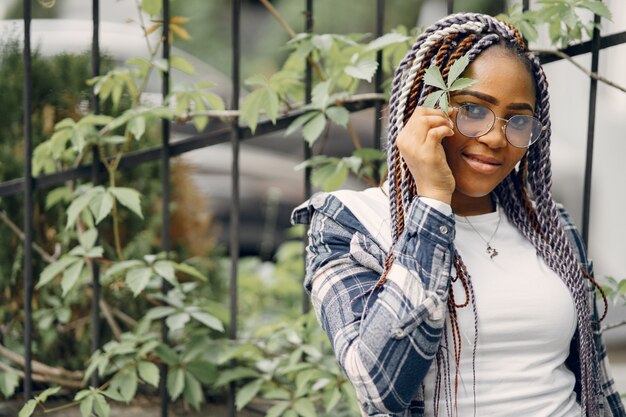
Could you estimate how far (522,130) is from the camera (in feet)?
5.58

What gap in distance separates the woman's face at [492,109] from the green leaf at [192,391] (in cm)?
111

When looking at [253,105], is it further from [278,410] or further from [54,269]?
[278,410]

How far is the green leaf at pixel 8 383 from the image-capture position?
8.25 feet

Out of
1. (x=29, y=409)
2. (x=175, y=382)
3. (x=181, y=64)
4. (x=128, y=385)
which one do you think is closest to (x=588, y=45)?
(x=181, y=64)

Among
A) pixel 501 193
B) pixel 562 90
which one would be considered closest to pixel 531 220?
pixel 501 193

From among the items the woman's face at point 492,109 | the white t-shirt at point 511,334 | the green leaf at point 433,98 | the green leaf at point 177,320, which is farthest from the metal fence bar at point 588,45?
the green leaf at point 177,320

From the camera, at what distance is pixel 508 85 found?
5.57 ft

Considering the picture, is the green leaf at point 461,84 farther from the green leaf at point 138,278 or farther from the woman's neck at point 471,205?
the green leaf at point 138,278

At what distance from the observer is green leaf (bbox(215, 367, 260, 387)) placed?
2.43 meters

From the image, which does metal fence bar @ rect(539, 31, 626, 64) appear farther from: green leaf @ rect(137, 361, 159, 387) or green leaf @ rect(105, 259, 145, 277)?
green leaf @ rect(137, 361, 159, 387)

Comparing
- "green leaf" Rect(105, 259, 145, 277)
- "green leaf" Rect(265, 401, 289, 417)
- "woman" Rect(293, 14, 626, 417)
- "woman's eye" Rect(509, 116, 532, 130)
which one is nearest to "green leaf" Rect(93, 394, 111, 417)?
"green leaf" Rect(105, 259, 145, 277)

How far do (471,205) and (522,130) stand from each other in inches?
9.6

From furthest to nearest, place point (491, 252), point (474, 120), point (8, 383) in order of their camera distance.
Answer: point (8, 383), point (491, 252), point (474, 120)

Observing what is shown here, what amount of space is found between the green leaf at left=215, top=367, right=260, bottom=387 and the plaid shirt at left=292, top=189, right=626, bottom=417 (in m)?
0.80
